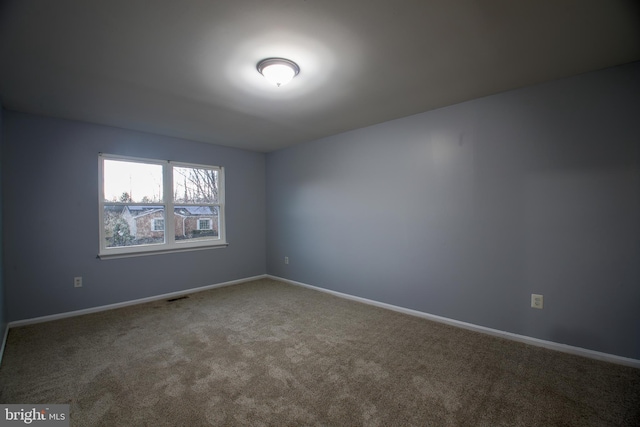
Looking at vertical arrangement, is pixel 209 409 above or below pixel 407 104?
below

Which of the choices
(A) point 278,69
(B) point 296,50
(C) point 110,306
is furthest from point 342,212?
(C) point 110,306

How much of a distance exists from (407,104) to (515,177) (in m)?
1.29

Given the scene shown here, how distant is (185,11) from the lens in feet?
5.10

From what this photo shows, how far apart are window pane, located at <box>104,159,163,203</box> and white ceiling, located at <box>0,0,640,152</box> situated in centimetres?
84

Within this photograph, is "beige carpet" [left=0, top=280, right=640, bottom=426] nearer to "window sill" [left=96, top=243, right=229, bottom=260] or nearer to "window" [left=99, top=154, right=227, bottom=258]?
"window sill" [left=96, top=243, right=229, bottom=260]

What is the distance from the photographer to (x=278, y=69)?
6.88ft

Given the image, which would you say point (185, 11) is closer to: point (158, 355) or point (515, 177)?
point (158, 355)

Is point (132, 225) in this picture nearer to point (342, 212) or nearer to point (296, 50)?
point (342, 212)

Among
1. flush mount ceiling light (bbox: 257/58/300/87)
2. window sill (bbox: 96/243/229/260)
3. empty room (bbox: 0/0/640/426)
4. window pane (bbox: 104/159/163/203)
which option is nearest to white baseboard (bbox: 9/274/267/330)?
empty room (bbox: 0/0/640/426)

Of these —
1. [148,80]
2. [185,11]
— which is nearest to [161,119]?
[148,80]

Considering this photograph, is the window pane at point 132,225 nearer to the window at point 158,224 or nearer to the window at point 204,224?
the window at point 158,224

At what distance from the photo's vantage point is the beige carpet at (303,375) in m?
1.67

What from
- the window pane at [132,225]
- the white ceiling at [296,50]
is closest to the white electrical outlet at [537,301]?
the white ceiling at [296,50]

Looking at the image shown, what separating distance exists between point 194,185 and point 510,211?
14.1 feet
